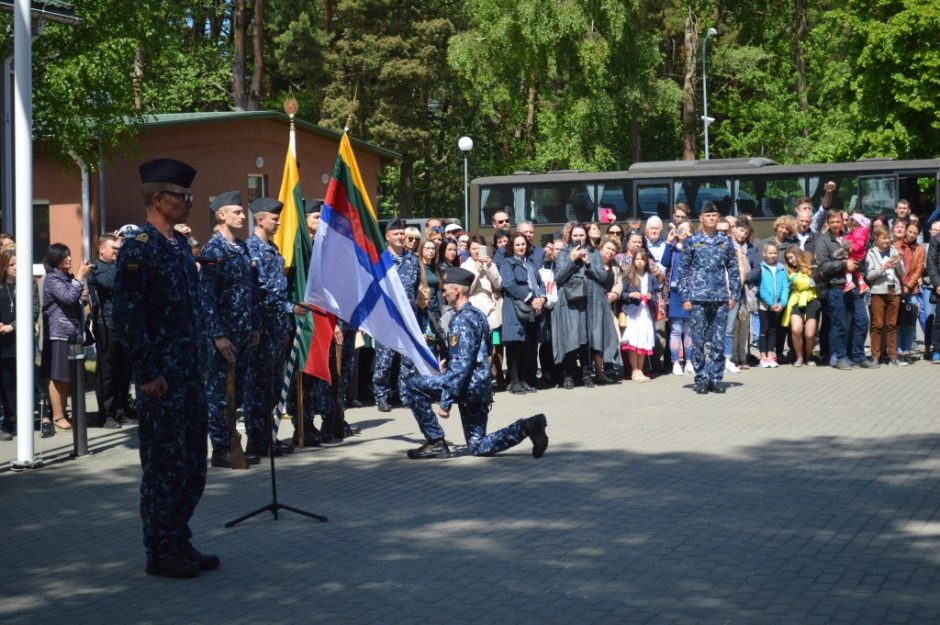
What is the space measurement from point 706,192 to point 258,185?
1147 cm

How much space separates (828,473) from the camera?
32.2 ft

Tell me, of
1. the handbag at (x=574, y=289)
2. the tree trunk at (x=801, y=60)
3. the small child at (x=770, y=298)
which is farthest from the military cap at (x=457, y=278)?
the tree trunk at (x=801, y=60)

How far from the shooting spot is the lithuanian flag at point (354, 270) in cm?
1020

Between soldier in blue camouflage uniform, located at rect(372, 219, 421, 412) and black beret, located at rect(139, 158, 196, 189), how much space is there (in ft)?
21.6

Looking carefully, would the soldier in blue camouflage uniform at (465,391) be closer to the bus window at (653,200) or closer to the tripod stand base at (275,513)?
the tripod stand base at (275,513)

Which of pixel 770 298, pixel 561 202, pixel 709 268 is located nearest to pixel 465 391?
pixel 709 268

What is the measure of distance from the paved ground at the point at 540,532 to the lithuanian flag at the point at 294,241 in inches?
53.2

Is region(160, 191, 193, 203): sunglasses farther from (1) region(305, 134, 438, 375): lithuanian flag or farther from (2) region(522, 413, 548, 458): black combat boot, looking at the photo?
(2) region(522, 413, 548, 458): black combat boot

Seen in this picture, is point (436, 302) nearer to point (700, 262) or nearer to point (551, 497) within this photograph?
point (700, 262)

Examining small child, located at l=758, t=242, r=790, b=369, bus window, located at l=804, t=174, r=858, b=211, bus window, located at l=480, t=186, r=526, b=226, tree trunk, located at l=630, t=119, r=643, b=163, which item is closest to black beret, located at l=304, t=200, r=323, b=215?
small child, located at l=758, t=242, r=790, b=369

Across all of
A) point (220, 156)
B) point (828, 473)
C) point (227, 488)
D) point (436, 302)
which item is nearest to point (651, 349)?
point (436, 302)

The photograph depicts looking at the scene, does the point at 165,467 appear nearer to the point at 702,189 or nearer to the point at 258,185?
the point at 258,185

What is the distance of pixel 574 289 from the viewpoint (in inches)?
647

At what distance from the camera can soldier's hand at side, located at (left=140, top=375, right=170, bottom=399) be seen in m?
7.07
